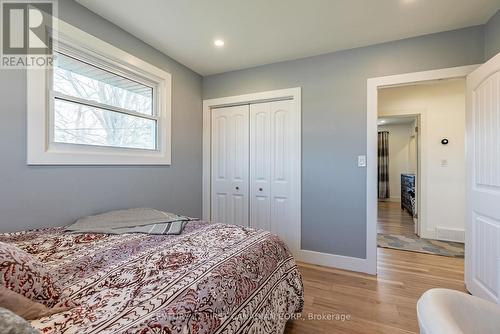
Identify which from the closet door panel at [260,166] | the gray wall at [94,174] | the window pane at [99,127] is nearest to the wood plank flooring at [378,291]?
the closet door panel at [260,166]

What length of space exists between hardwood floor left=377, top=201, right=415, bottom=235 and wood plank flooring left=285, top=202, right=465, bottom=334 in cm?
114

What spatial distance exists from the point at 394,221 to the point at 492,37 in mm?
3717

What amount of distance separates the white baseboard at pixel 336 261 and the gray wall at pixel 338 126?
0.05m

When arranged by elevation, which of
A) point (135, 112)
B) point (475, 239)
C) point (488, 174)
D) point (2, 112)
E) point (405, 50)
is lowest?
point (475, 239)

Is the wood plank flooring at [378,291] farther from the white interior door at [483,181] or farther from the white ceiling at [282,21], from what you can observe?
the white ceiling at [282,21]

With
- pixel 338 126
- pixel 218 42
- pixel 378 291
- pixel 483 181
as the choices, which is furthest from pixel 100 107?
pixel 483 181

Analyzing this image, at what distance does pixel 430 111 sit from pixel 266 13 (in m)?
3.25

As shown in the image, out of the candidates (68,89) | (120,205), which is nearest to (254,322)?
(120,205)

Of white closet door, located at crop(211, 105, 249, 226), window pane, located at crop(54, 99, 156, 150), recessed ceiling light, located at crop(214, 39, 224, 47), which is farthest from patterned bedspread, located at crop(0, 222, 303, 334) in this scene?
recessed ceiling light, located at crop(214, 39, 224, 47)

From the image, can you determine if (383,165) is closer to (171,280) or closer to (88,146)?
(88,146)

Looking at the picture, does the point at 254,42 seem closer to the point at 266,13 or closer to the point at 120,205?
the point at 266,13

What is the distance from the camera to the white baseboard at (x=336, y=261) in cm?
255

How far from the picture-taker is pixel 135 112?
2.51m

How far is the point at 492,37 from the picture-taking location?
6.65 feet
